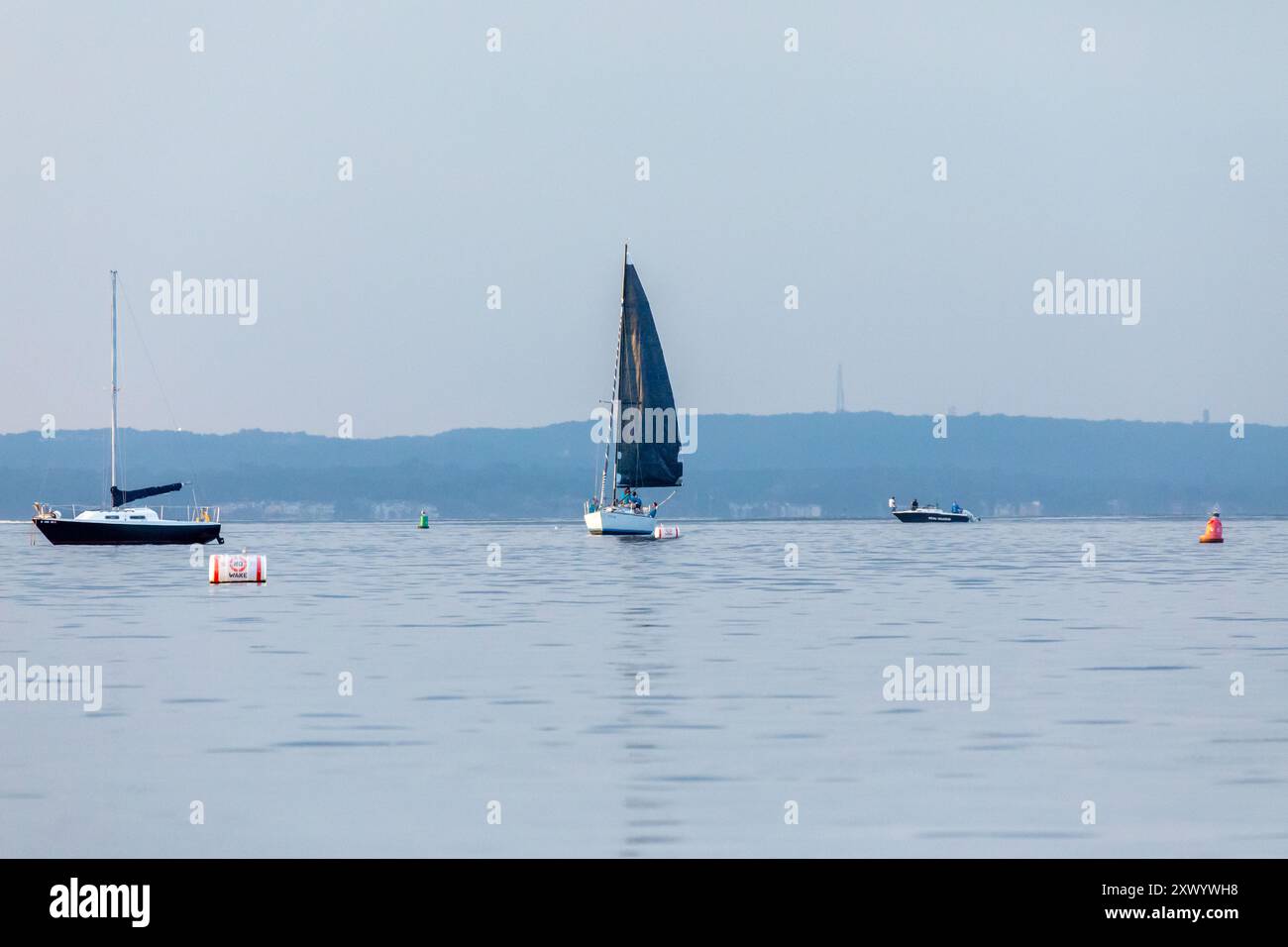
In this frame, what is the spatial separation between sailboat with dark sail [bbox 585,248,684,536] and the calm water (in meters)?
82.4

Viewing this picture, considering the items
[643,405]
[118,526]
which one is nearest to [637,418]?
[643,405]

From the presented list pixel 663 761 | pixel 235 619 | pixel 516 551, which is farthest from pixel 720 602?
pixel 516 551

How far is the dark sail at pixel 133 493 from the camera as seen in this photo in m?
138

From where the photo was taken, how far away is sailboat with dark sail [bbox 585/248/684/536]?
141000mm

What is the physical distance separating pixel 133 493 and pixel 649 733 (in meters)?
131

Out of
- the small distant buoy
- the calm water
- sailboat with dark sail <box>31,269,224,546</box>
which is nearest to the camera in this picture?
the calm water

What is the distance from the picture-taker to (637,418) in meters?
144
